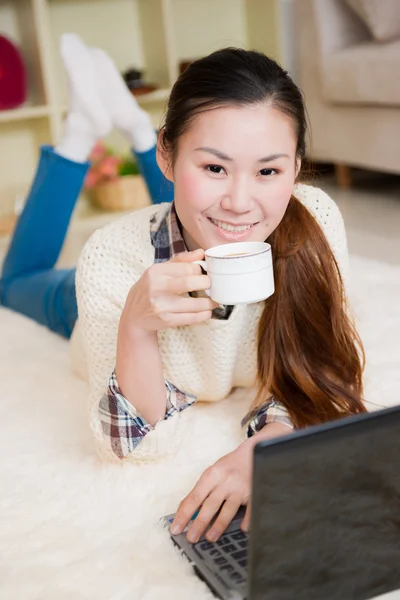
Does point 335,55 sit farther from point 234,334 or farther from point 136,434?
point 136,434

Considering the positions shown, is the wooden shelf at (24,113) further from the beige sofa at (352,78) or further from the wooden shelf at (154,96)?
the beige sofa at (352,78)

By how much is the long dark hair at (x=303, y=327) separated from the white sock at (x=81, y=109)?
741 millimetres

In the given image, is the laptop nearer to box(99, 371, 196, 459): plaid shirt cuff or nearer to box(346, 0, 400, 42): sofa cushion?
box(99, 371, 196, 459): plaid shirt cuff

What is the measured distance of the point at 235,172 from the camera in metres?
1.00

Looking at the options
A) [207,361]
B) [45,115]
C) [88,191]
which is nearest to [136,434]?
[207,361]

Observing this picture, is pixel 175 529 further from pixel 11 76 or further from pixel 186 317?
pixel 11 76

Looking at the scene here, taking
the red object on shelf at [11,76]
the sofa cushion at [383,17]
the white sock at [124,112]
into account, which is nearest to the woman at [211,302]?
the white sock at [124,112]

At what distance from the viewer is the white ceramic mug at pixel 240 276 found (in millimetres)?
857

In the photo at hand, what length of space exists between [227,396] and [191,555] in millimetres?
515

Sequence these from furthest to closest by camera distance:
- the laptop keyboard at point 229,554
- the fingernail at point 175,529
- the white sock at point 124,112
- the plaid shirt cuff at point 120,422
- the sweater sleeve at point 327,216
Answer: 1. the white sock at point 124,112
2. the sweater sleeve at point 327,216
3. the plaid shirt cuff at point 120,422
4. the fingernail at point 175,529
5. the laptop keyboard at point 229,554

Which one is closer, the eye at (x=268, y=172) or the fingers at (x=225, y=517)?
the fingers at (x=225, y=517)

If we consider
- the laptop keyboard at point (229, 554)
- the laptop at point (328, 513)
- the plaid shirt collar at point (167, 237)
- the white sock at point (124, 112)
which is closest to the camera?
the laptop at point (328, 513)

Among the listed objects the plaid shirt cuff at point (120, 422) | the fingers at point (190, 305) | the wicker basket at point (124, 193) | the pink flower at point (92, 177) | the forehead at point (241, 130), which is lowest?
the wicker basket at point (124, 193)

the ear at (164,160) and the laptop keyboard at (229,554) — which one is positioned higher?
the ear at (164,160)
